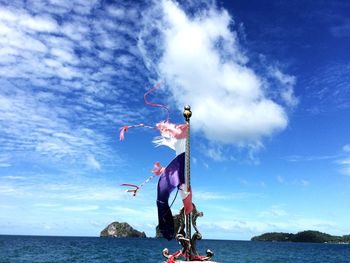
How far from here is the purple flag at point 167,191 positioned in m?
11.8

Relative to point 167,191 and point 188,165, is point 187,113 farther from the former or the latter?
point 167,191

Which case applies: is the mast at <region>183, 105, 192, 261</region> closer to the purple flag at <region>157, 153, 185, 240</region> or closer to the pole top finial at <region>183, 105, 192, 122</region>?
the pole top finial at <region>183, 105, 192, 122</region>

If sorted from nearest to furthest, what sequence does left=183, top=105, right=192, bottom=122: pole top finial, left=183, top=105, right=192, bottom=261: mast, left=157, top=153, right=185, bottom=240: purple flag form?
left=183, top=105, right=192, bottom=261: mast → left=157, top=153, right=185, bottom=240: purple flag → left=183, top=105, right=192, bottom=122: pole top finial

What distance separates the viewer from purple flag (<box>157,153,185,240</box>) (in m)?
11.8

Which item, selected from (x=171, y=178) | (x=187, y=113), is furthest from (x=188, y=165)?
(x=187, y=113)

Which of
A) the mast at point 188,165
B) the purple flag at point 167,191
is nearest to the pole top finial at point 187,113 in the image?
the mast at point 188,165

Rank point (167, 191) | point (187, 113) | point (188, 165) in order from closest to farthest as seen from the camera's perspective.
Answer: point (167, 191)
point (188, 165)
point (187, 113)

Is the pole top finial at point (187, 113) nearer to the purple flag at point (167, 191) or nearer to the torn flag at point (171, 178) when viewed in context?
the torn flag at point (171, 178)

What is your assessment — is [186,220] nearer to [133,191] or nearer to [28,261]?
[133,191]

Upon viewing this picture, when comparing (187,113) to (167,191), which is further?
(187,113)

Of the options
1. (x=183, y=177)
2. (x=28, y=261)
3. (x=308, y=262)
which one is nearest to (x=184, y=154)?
(x=183, y=177)

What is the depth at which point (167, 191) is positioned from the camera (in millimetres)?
11914

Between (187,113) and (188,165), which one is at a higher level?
(187,113)

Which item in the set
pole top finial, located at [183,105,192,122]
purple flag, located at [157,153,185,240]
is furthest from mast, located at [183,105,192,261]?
purple flag, located at [157,153,185,240]
